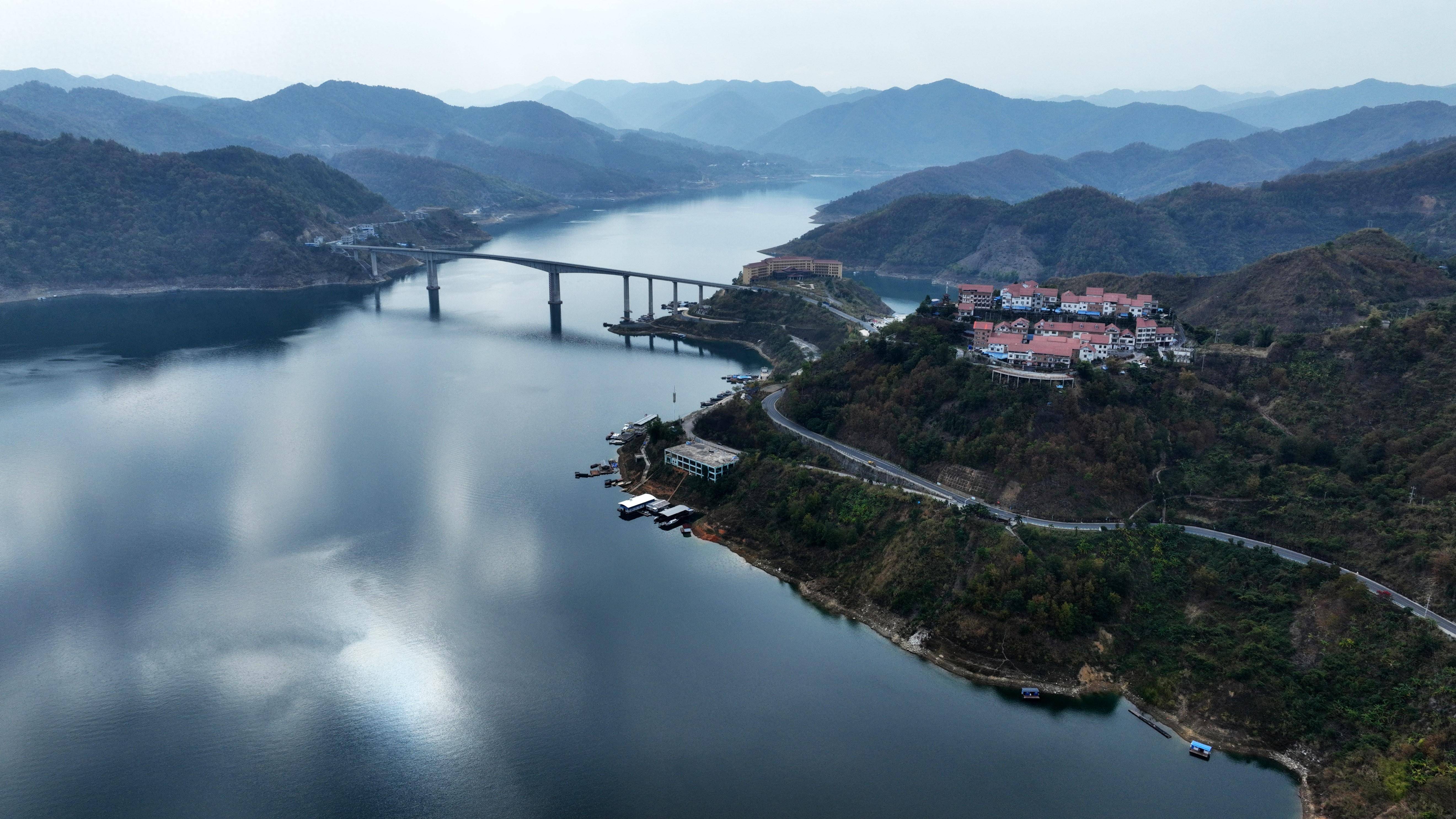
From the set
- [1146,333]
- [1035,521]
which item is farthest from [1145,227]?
[1035,521]

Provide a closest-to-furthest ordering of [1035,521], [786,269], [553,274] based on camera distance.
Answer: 1. [1035,521]
2. [786,269]
3. [553,274]

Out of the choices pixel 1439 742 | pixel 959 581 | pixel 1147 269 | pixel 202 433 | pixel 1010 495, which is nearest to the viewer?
pixel 1439 742

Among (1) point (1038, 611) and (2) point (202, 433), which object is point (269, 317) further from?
(1) point (1038, 611)

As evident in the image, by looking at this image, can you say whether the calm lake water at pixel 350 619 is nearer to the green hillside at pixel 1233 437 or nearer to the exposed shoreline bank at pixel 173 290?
the green hillside at pixel 1233 437

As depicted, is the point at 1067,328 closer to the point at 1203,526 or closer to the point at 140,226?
the point at 1203,526

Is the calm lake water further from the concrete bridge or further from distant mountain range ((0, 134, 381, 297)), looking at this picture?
distant mountain range ((0, 134, 381, 297))

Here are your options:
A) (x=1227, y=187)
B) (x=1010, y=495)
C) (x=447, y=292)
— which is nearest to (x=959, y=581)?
(x=1010, y=495)
